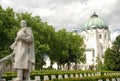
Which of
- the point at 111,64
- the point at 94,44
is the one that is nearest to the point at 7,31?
the point at 111,64

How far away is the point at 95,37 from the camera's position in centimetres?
13538

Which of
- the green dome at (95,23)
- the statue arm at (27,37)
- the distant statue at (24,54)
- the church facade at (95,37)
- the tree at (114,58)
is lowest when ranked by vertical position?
the distant statue at (24,54)

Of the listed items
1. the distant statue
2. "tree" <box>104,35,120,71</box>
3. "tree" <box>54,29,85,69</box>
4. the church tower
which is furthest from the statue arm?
the church tower

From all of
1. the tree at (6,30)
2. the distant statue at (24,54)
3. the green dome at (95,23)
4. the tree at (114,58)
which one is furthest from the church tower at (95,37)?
the distant statue at (24,54)

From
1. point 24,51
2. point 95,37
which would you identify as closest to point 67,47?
point 24,51

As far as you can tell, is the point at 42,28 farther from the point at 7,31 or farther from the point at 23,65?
the point at 23,65

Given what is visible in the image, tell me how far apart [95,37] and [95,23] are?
25.1ft

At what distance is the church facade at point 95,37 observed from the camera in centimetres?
13375

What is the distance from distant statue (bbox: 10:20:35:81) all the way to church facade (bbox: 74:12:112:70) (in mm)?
119857

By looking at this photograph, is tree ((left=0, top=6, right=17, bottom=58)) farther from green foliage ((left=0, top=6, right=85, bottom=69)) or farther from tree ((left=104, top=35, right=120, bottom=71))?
tree ((left=104, top=35, right=120, bottom=71))

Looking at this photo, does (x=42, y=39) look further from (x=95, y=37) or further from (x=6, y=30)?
(x=95, y=37)

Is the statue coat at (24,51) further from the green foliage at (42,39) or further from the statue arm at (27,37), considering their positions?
the green foliage at (42,39)

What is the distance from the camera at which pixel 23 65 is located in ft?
41.3

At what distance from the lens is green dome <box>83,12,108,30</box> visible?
13918 cm
